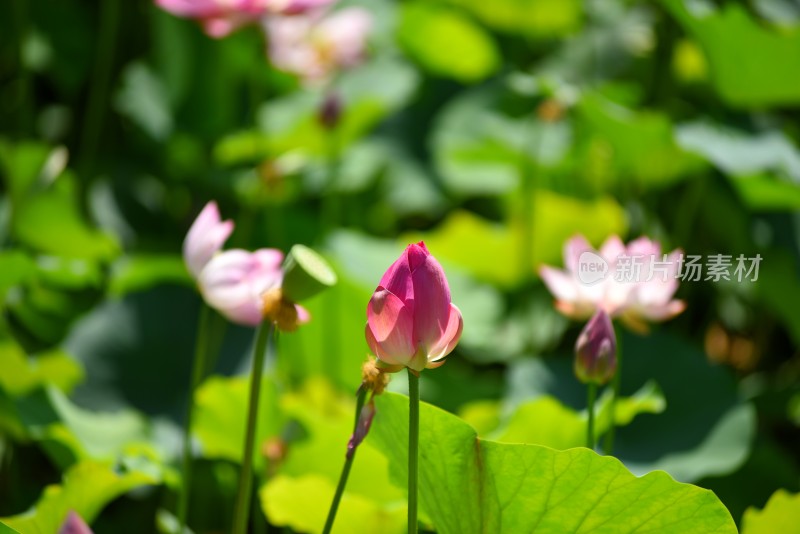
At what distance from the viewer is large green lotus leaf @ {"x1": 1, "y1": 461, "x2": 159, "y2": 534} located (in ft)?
2.22

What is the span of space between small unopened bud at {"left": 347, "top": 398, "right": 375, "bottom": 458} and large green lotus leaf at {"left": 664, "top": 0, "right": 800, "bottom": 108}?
0.78m

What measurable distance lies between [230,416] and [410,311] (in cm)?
43

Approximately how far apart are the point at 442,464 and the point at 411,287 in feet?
0.42

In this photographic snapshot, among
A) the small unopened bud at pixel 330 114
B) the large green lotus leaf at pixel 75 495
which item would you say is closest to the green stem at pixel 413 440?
the large green lotus leaf at pixel 75 495

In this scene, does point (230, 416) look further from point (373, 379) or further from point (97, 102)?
point (97, 102)

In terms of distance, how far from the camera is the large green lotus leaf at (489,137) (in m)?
1.49

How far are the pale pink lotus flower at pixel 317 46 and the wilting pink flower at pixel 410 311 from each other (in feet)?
3.03

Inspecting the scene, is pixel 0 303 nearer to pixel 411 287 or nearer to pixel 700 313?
pixel 411 287

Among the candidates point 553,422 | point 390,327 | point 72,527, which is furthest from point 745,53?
point 72,527

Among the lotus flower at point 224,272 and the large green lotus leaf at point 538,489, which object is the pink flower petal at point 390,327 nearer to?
the large green lotus leaf at point 538,489

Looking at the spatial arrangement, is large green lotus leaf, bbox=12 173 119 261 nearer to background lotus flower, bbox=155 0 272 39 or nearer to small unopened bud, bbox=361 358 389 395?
background lotus flower, bbox=155 0 272 39

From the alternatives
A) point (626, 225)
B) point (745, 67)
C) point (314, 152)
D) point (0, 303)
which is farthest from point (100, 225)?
point (745, 67)

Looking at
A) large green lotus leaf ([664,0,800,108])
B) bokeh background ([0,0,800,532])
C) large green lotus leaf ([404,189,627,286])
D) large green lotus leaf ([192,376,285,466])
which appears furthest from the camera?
large green lotus leaf ([404,189,627,286])

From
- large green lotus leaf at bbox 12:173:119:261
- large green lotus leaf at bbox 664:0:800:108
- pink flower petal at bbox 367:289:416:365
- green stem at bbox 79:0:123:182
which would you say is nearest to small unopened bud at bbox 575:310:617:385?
pink flower petal at bbox 367:289:416:365
